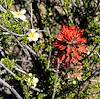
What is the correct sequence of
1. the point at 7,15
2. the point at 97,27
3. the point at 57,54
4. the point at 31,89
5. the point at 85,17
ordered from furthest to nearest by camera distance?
1. the point at 85,17
2. the point at 97,27
3. the point at 31,89
4. the point at 57,54
5. the point at 7,15

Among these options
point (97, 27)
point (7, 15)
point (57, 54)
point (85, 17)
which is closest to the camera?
point (7, 15)

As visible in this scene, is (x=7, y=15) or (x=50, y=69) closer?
(x=7, y=15)

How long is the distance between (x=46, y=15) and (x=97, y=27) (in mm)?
859

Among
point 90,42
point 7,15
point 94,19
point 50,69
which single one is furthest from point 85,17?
point 7,15

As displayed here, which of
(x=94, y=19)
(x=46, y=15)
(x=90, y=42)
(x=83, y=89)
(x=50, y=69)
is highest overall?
(x=46, y=15)

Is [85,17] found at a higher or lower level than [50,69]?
higher

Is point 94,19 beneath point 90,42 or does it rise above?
above

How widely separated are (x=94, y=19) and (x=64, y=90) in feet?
4.02

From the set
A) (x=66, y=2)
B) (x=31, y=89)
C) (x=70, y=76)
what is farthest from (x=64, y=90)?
(x=66, y=2)

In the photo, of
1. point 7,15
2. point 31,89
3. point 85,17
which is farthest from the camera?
point 85,17

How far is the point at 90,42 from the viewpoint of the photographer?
4016 millimetres

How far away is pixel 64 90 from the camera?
11.6 ft

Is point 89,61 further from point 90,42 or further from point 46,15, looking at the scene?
point 46,15

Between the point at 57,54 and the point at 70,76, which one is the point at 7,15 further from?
the point at 70,76
